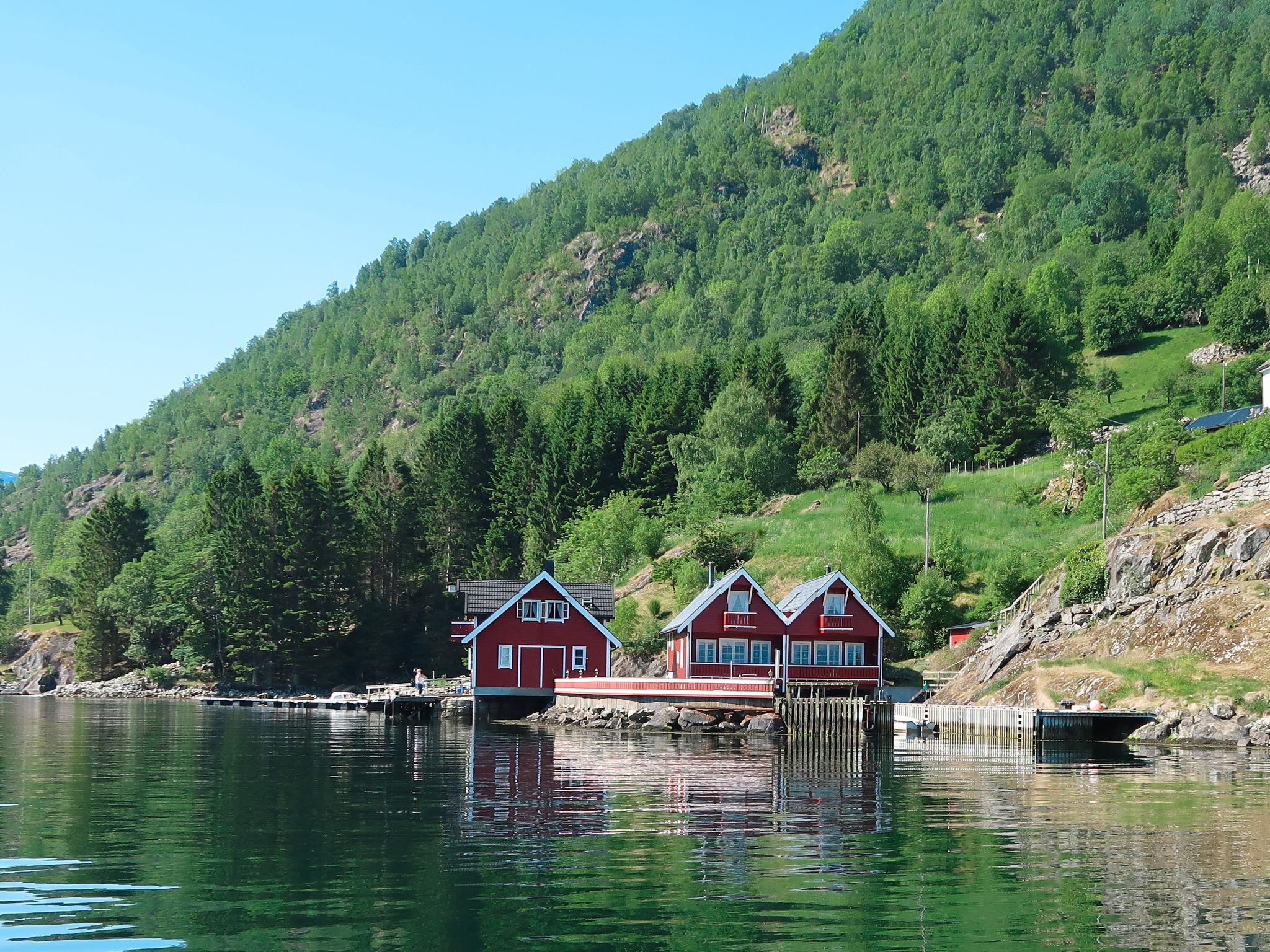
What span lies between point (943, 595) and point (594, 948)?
230 feet

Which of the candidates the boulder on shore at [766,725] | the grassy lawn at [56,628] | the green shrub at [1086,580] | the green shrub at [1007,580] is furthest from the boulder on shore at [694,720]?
the grassy lawn at [56,628]

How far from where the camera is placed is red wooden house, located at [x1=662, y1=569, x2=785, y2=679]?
77.9 meters

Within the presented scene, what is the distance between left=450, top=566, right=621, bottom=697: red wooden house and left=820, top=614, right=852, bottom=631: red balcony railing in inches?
572

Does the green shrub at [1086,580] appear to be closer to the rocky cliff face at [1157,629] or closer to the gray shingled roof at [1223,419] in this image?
the rocky cliff face at [1157,629]

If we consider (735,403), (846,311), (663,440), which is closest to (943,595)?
(735,403)

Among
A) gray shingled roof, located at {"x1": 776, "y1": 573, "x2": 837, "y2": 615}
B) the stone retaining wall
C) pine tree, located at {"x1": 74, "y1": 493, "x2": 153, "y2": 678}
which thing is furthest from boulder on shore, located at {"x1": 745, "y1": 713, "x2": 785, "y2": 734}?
pine tree, located at {"x1": 74, "y1": 493, "x2": 153, "y2": 678}

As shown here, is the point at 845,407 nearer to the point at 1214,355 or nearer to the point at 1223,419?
the point at 1223,419

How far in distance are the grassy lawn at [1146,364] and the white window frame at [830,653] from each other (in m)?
61.2

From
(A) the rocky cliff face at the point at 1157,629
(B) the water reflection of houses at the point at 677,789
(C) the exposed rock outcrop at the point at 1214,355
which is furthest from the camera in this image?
(C) the exposed rock outcrop at the point at 1214,355

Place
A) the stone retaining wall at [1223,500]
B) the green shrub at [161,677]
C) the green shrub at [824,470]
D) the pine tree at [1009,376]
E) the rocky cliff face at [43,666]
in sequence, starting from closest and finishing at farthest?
the stone retaining wall at [1223,500]
the green shrub at [824,470]
the pine tree at [1009,376]
the green shrub at [161,677]
the rocky cliff face at [43,666]

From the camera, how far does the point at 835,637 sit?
78062mm

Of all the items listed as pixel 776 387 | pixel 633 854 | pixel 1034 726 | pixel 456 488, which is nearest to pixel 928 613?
pixel 1034 726

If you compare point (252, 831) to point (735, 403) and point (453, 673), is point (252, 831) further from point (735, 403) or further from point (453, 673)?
point (735, 403)

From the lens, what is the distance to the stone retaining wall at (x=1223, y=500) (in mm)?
70500
